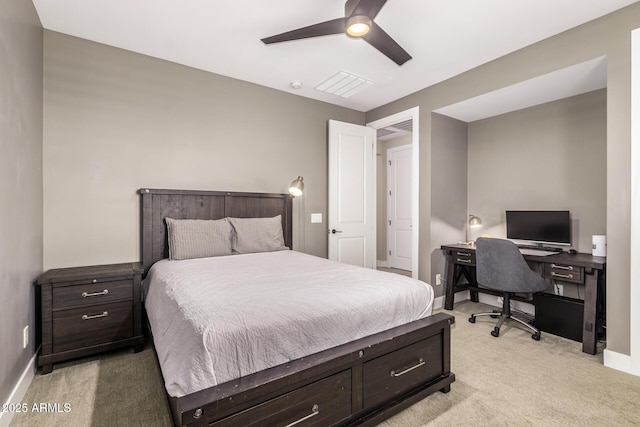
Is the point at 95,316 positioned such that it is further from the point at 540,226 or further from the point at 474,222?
the point at 540,226

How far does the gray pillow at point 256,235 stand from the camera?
315cm

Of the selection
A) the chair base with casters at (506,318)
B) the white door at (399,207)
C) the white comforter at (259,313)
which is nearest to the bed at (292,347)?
the white comforter at (259,313)

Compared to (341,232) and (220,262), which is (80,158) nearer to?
(220,262)

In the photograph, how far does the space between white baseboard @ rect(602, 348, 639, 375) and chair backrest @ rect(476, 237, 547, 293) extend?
663mm

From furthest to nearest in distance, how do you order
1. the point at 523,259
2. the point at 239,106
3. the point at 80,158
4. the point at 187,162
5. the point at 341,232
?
1. the point at 341,232
2. the point at 239,106
3. the point at 187,162
4. the point at 523,259
5. the point at 80,158

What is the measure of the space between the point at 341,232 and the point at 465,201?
5.77ft

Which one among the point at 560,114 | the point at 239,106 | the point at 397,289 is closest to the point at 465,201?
the point at 560,114

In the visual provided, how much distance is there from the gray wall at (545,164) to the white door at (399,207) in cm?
160

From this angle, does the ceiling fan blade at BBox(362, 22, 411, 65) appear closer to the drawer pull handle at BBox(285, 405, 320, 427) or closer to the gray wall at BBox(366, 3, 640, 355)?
the gray wall at BBox(366, 3, 640, 355)

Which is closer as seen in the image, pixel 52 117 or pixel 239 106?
pixel 52 117

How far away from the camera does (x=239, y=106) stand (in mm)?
3561

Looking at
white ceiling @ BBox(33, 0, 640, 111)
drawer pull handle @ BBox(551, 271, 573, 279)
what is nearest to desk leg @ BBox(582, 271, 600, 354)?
drawer pull handle @ BBox(551, 271, 573, 279)

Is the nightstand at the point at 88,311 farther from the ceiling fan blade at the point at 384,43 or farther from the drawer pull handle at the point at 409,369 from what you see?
the ceiling fan blade at the point at 384,43

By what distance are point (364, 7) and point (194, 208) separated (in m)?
2.37
